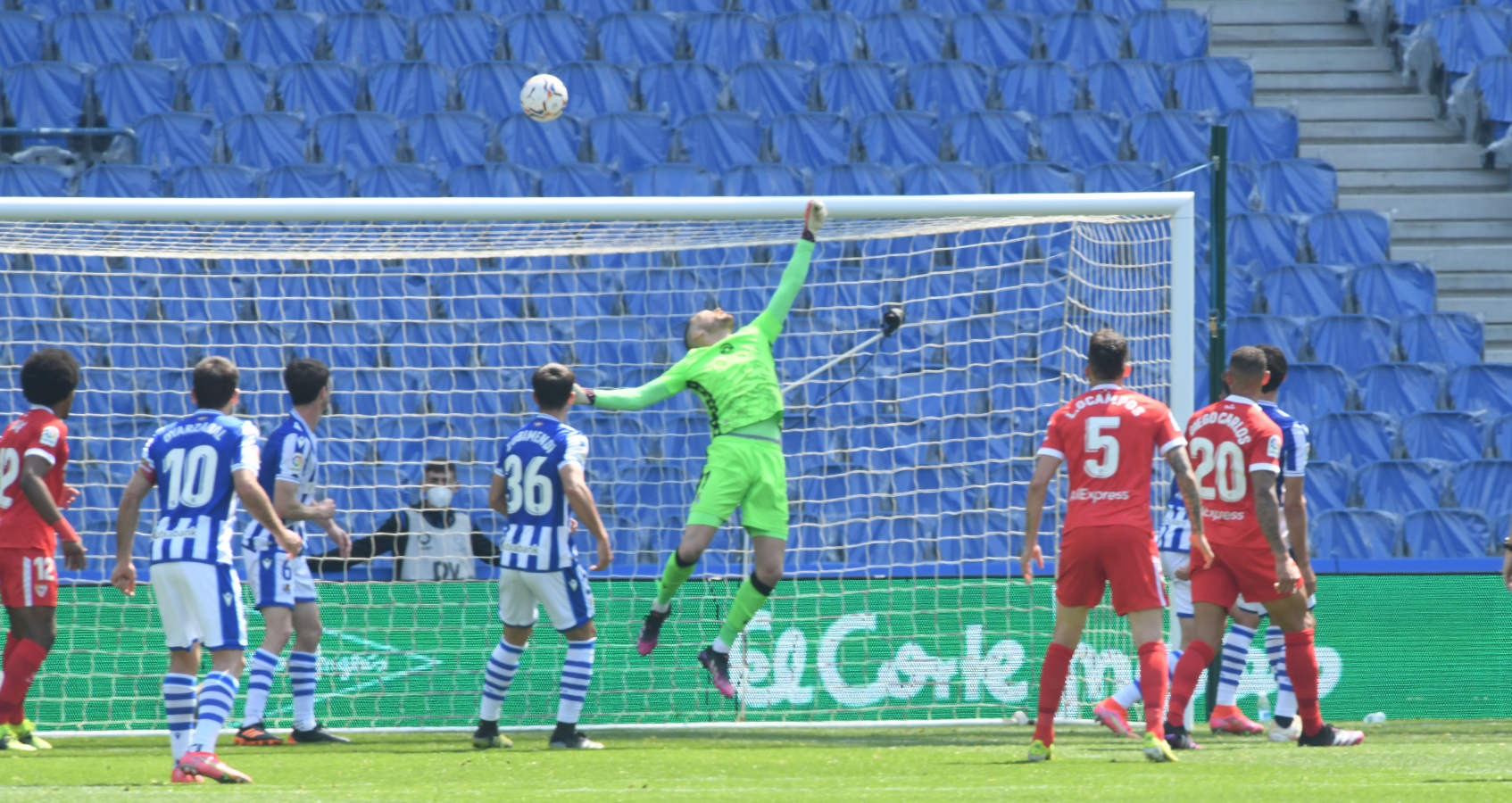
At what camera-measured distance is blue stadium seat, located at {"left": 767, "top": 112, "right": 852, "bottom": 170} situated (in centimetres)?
1298

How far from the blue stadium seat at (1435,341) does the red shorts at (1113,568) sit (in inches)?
267

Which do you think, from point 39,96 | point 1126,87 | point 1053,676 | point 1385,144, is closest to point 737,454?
point 1053,676

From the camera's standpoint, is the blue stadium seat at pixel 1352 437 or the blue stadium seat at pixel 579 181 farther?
the blue stadium seat at pixel 579 181

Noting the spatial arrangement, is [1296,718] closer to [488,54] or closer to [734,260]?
[734,260]

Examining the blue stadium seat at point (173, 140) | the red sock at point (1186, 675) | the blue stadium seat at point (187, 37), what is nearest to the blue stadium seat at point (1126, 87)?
the blue stadium seat at point (173, 140)

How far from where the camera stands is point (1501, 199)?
13586mm

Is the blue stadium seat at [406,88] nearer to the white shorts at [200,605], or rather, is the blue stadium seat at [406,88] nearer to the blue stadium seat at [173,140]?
the blue stadium seat at [173,140]

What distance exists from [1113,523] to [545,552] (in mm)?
2526

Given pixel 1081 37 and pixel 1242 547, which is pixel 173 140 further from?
pixel 1242 547

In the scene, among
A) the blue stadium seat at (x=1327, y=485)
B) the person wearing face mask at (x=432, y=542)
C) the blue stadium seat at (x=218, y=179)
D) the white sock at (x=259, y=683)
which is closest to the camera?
the white sock at (x=259, y=683)

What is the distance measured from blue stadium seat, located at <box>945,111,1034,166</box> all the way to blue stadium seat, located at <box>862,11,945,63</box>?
129 centimetres

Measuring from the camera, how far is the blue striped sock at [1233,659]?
766 cm

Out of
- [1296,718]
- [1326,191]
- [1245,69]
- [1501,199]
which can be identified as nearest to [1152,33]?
[1245,69]

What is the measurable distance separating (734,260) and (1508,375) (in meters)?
5.85
